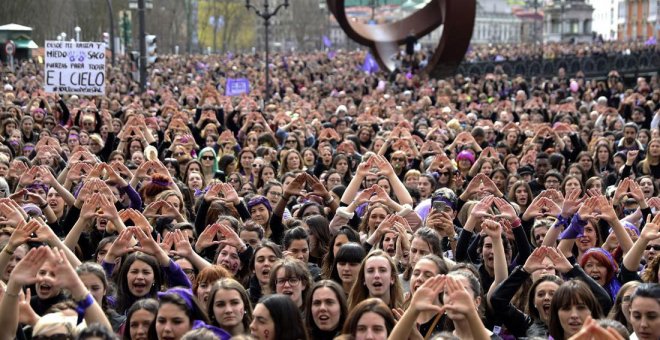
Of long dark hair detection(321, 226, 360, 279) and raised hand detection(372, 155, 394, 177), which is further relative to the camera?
raised hand detection(372, 155, 394, 177)

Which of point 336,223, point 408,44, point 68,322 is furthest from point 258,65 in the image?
point 68,322

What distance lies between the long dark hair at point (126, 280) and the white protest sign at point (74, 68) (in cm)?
1337

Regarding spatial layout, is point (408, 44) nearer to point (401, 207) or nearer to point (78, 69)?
point (78, 69)

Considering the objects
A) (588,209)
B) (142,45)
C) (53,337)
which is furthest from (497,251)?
(142,45)

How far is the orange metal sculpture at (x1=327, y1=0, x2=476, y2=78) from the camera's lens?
36781mm

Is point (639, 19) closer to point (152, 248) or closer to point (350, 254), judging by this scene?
point (350, 254)

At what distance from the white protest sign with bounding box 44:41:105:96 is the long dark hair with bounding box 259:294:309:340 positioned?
15.0 metres

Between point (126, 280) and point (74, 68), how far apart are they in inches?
544

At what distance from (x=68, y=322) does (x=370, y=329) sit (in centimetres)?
161

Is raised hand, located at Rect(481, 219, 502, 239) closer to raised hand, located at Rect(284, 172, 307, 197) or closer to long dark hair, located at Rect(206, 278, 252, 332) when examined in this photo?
long dark hair, located at Rect(206, 278, 252, 332)

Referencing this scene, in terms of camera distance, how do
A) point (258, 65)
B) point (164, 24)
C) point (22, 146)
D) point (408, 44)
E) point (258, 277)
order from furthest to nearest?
point (164, 24) → point (258, 65) → point (408, 44) → point (22, 146) → point (258, 277)

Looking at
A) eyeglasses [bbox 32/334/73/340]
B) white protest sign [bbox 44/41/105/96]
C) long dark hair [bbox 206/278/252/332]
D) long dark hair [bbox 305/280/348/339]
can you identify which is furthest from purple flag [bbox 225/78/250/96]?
eyeglasses [bbox 32/334/73/340]

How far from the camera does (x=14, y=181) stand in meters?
14.1

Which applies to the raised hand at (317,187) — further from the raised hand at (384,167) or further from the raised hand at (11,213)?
the raised hand at (11,213)
